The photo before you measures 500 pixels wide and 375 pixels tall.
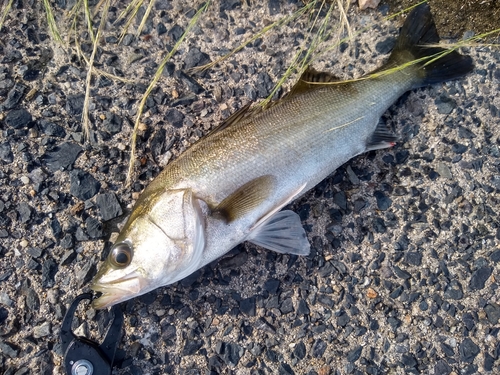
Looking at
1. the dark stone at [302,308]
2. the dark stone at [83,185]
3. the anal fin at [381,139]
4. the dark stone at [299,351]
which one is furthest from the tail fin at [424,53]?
the dark stone at [83,185]

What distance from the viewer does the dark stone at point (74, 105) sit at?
131 inches

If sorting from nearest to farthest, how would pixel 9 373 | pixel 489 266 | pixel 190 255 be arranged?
pixel 190 255, pixel 9 373, pixel 489 266

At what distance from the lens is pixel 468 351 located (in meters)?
3.08

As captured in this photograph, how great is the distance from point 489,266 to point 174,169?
2.31 m

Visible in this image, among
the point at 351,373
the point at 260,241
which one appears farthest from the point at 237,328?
the point at 351,373

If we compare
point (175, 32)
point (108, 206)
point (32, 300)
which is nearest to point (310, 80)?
point (175, 32)

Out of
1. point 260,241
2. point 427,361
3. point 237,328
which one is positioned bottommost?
point 427,361

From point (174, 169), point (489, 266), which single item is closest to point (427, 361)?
point (489, 266)

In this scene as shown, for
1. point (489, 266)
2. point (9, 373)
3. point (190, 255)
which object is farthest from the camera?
point (489, 266)

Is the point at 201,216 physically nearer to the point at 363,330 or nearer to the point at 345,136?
the point at 345,136

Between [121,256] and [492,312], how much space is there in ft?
8.34

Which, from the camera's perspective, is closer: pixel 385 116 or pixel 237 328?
pixel 237 328

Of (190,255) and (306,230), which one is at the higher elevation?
(190,255)

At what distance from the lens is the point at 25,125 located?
10.8ft
